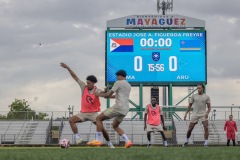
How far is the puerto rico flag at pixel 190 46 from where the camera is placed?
1417 inches

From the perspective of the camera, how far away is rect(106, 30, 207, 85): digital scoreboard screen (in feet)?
117

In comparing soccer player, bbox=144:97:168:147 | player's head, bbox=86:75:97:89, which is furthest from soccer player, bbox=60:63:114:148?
soccer player, bbox=144:97:168:147

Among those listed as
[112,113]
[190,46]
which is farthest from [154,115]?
[190,46]

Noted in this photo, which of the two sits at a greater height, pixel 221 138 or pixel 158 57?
pixel 158 57

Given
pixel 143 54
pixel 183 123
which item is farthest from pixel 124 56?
pixel 183 123

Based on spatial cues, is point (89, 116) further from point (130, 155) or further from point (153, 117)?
point (153, 117)

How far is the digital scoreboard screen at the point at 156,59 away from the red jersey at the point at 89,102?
21486mm

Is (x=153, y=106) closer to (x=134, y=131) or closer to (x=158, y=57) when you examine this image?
(x=158, y=57)

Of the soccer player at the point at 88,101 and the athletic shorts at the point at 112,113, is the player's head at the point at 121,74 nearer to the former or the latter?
the athletic shorts at the point at 112,113

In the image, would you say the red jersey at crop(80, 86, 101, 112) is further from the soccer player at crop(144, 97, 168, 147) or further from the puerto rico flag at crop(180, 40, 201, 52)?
the puerto rico flag at crop(180, 40, 201, 52)

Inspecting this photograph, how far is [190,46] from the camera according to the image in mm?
36031

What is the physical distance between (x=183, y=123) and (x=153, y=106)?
1933cm

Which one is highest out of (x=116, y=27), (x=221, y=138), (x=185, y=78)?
(x=116, y=27)

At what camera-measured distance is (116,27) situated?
36.8 m
